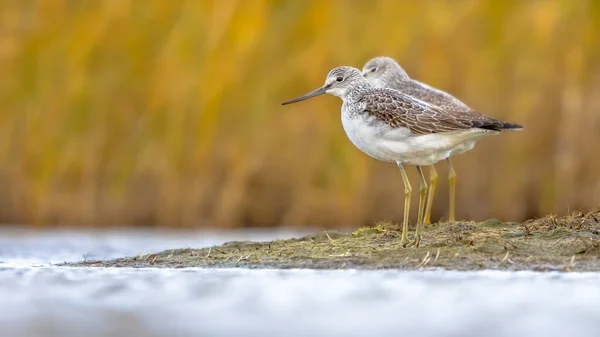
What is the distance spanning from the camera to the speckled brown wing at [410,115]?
11.9 m

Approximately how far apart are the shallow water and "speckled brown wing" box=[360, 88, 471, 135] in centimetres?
181

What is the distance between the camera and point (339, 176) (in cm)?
1920

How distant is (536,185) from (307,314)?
35.6 ft

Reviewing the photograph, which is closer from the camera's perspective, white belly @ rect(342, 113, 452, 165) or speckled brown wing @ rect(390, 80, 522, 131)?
white belly @ rect(342, 113, 452, 165)

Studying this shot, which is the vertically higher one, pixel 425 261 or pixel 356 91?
pixel 356 91

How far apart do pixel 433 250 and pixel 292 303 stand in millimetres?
2899

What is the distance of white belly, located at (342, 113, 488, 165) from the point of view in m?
11.9

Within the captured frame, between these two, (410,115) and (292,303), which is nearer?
(292,303)

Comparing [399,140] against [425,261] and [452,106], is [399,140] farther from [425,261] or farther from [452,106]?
[452,106]

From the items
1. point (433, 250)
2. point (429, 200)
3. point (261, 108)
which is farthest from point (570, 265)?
point (261, 108)

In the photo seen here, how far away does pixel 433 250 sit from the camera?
1165 cm

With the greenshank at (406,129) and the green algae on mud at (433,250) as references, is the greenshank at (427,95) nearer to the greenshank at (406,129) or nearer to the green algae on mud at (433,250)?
the greenshank at (406,129)

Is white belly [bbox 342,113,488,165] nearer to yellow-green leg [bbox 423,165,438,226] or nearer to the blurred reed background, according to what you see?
yellow-green leg [bbox 423,165,438,226]

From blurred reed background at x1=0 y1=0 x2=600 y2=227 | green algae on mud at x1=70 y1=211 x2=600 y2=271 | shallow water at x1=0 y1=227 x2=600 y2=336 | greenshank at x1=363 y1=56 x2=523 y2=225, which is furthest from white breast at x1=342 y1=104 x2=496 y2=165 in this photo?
blurred reed background at x1=0 y1=0 x2=600 y2=227
